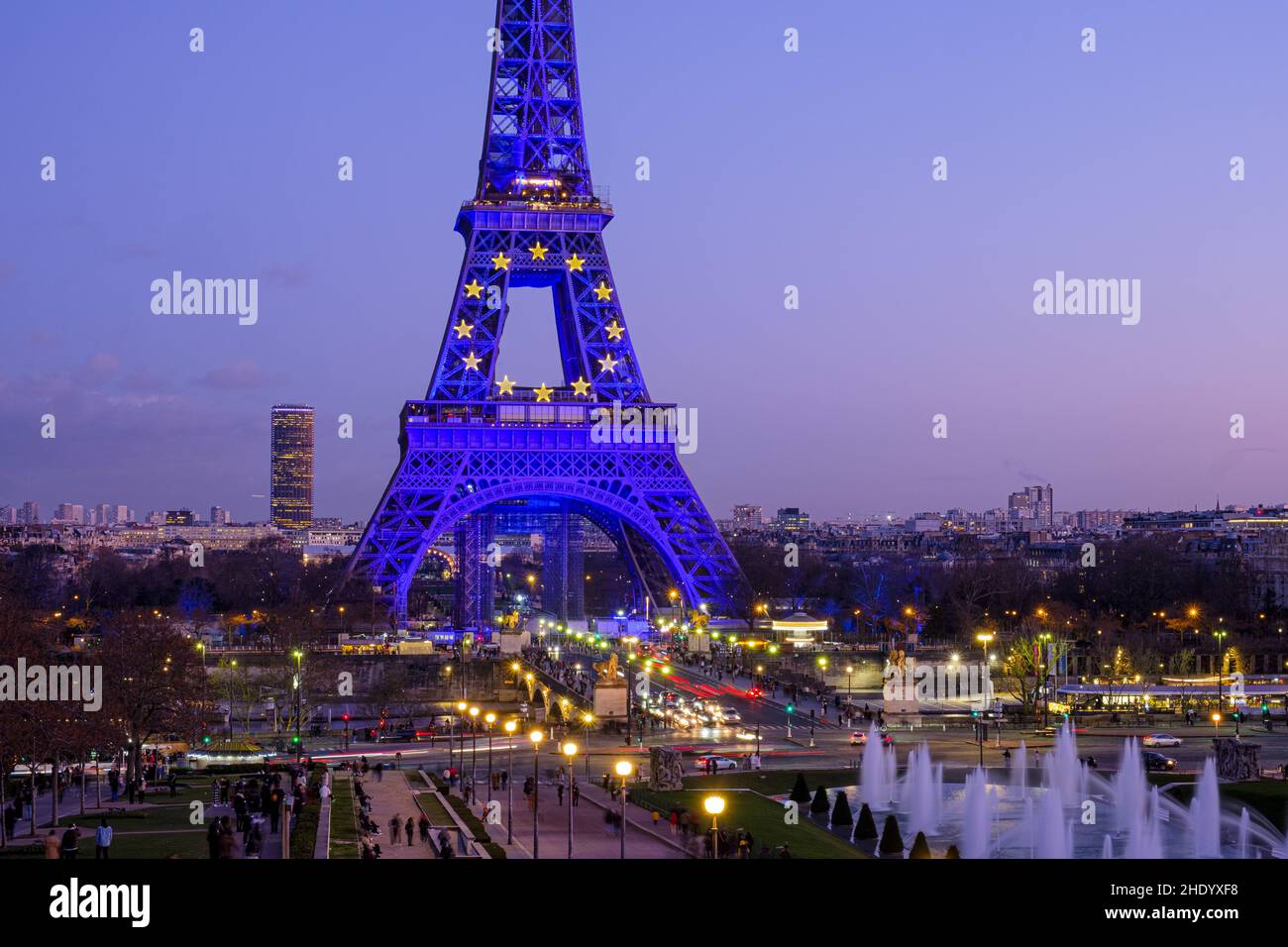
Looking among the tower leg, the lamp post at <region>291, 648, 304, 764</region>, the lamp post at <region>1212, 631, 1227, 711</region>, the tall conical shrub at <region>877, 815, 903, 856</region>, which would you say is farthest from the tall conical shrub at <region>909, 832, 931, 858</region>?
the tower leg

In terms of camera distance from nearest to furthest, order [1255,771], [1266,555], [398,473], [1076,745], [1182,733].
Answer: [1255,771]
[1076,745]
[1182,733]
[398,473]
[1266,555]

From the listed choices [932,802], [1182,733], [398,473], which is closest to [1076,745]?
[1182,733]

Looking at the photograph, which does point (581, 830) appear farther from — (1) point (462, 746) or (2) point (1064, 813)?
(1) point (462, 746)

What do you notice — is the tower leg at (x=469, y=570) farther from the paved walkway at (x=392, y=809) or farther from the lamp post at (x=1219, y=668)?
the paved walkway at (x=392, y=809)

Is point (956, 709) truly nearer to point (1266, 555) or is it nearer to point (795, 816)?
point (795, 816)

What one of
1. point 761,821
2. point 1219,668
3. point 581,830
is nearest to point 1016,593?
point 1219,668

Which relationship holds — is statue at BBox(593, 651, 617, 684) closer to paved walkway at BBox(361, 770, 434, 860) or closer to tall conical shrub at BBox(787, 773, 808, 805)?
paved walkway at BBox(361, 770, 434, 860)
